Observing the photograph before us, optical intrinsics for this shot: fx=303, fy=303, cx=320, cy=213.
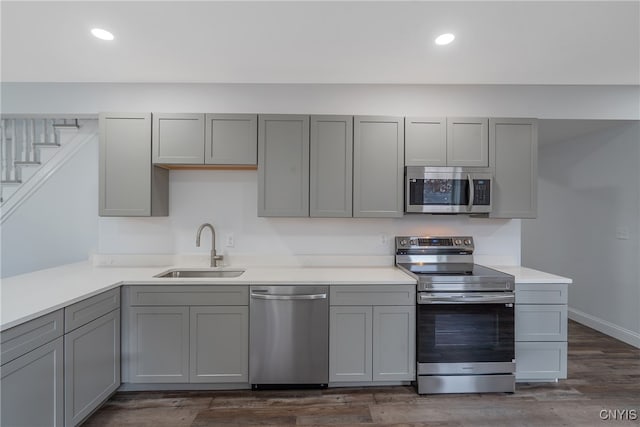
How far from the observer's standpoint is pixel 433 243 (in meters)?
2.94

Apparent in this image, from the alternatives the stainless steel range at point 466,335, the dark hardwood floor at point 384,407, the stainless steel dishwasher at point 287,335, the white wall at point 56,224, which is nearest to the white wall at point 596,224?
the dark hardwood floor at point 384,407

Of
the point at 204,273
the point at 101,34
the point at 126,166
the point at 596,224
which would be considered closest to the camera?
the point at 101,34

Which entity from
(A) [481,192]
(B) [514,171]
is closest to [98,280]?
(A) [481,192]

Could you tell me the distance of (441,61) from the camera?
246cm

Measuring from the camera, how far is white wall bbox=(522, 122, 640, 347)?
324cm

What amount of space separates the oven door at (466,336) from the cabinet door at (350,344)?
0.40m

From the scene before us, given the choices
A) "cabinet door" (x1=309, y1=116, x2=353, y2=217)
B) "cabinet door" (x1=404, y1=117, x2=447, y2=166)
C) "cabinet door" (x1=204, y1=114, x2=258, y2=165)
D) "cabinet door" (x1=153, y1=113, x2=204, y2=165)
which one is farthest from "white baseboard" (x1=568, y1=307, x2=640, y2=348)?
"cabinet door" (x1=153, y1=113, x2=204, y2=165)

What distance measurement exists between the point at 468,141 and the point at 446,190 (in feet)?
1.61

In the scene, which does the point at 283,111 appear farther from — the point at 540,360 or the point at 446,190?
the point at 540,360

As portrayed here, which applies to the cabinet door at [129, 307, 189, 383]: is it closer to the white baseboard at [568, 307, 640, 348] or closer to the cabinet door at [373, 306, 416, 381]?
the cabinet door at [373, 306, 416, 381]

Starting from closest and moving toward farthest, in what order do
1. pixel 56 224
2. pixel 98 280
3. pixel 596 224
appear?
pixel 98 280
pixel 56 224
pixel 596 224

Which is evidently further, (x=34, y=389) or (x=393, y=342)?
(x=393, y=342)

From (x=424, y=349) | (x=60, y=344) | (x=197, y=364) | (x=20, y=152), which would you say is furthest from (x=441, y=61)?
(x=20, y=152)

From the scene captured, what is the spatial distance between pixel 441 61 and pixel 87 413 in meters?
3.56
